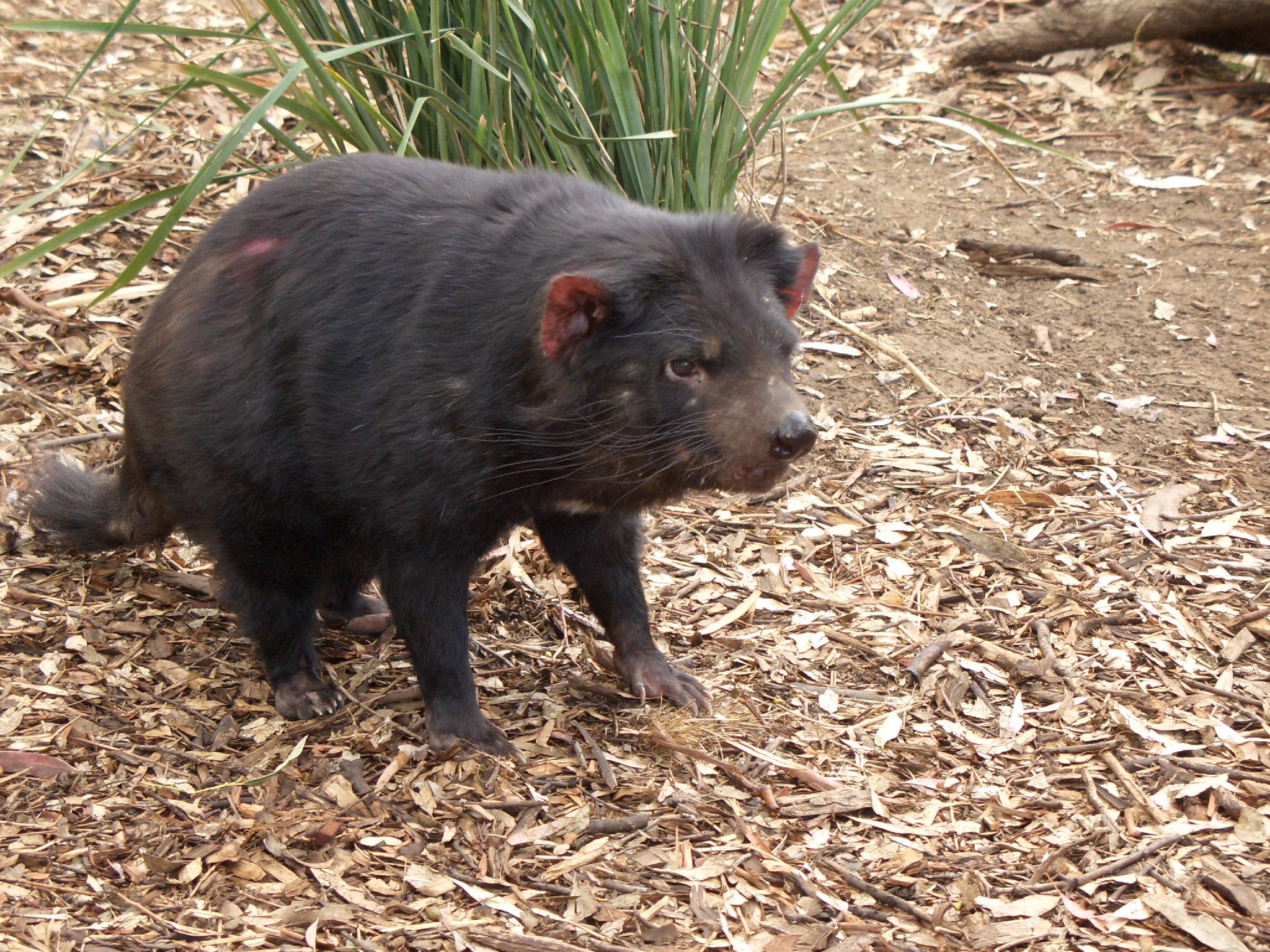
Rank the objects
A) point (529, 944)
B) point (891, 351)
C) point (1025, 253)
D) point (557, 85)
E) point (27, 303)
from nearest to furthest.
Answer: point (529, 944)
point (557, 85)
point (27, 303)
point (891, 351)
point (1025, 253)

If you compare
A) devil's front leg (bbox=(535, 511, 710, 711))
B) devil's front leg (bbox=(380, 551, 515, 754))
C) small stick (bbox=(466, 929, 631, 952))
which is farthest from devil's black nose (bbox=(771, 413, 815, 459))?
small stick (bbox=(466, 929, 631, 952))

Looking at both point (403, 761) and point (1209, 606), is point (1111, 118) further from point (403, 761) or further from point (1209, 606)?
point (403, 761)

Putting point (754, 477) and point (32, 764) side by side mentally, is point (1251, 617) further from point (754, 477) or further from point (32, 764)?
point (32, 764)

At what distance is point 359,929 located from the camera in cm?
262

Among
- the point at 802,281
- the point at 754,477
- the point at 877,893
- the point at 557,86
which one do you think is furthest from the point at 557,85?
the point at 877,893

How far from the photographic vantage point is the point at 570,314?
107 inches

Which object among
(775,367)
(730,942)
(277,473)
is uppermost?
(775,367)

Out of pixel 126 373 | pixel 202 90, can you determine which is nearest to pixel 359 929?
pixel 126 373

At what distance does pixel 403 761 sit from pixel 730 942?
3.26 ft

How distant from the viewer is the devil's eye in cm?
279

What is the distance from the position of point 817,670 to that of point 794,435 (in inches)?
42.1

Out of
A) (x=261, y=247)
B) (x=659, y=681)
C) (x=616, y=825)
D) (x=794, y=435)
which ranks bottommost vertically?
(x=659, y=681)

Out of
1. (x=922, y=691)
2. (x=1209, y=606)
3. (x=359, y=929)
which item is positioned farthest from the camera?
(x=1209, y=606)

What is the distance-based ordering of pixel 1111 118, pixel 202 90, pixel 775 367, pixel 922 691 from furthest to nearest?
pixel 1111 118 < pixel 202 90 < pixel 922 691 < pixel 775 367
